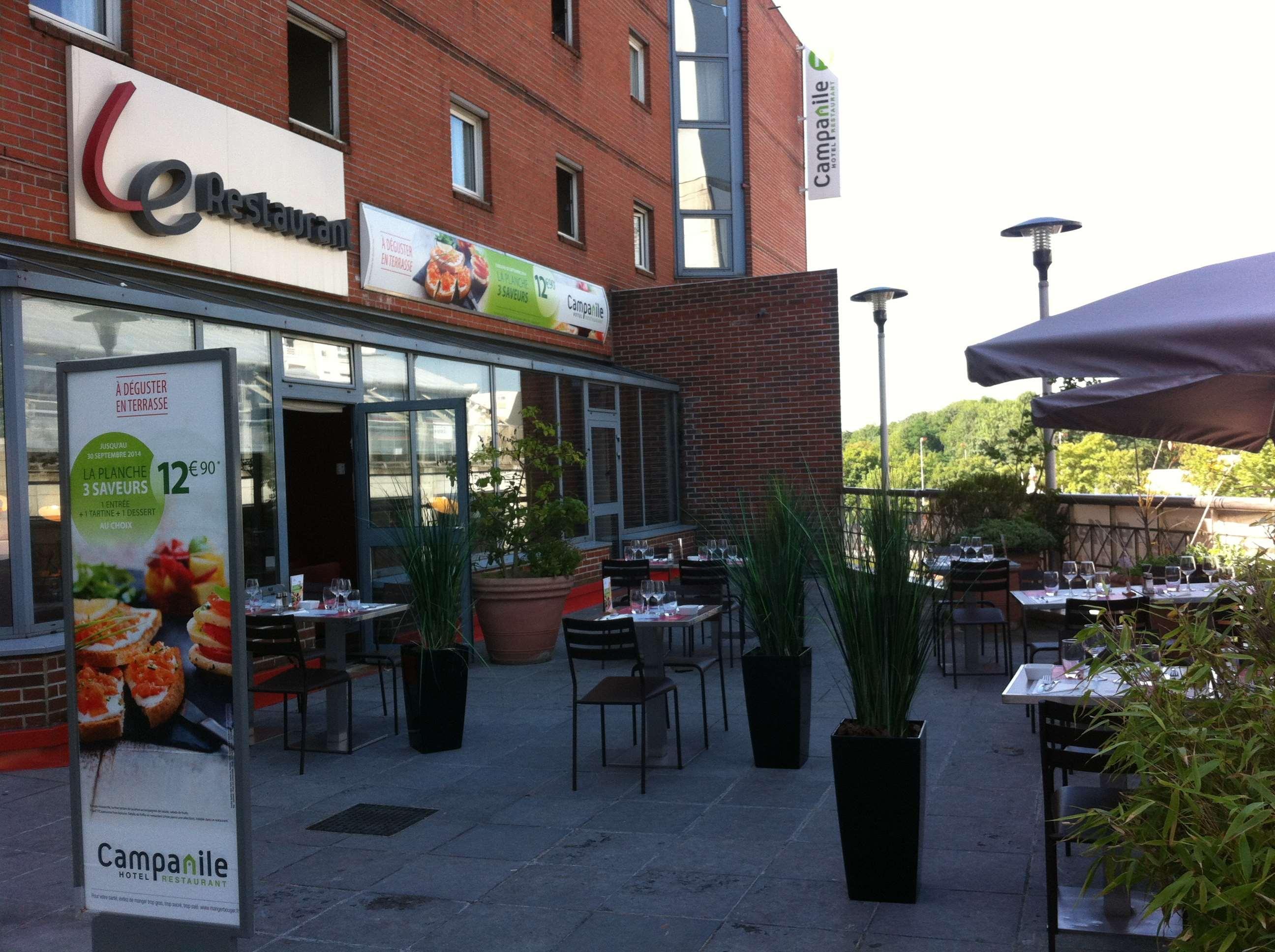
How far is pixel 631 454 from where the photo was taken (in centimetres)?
1498

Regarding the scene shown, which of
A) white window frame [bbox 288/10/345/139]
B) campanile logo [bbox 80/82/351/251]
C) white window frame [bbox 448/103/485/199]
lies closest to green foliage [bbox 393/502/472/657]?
campanile logo [bbox 80/82/351/251]

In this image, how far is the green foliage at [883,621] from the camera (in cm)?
420

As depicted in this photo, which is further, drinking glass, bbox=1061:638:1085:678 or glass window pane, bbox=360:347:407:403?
glass window pane, bbox=360:347:407:403

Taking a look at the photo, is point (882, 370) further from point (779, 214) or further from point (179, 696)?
point (179, 696)

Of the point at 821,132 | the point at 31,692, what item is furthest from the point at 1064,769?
the point at 821,132

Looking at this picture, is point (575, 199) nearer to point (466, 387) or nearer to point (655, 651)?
point (466, 387)

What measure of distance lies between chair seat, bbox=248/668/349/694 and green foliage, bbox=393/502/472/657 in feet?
1.73

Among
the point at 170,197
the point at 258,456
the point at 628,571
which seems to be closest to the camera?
the point at 170,197

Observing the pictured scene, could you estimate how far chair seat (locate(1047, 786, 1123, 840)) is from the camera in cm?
362

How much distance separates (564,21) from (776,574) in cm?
1149

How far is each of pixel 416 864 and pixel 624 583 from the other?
5.49 metres

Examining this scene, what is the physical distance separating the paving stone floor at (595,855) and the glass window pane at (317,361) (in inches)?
120

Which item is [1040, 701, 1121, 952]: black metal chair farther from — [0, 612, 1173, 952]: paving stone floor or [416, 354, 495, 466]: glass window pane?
[416, 354, 495, 466]: glass window pane

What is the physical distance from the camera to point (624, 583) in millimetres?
10039
